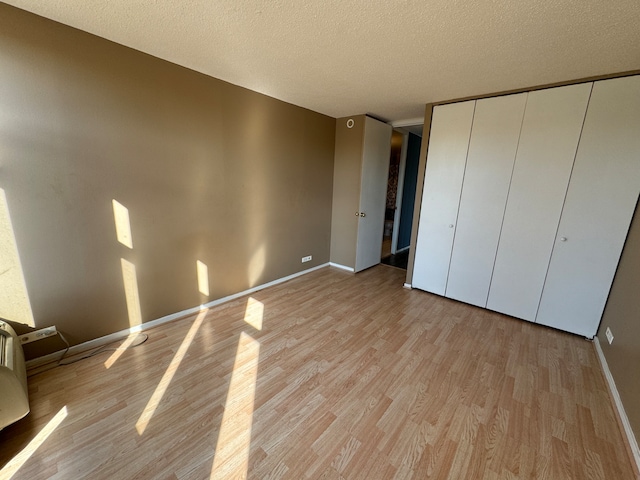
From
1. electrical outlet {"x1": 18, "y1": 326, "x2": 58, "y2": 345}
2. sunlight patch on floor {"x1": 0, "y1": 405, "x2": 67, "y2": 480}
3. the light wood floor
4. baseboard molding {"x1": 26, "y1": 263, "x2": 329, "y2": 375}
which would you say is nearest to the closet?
the light wood floor

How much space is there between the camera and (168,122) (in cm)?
227

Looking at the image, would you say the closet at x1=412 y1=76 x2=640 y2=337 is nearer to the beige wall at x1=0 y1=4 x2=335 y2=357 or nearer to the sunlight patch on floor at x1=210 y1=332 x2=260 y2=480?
the beige wall at x1=0 y1=4 x2=335 y2=357

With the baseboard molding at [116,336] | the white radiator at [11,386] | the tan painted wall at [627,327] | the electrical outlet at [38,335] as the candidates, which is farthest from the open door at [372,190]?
the white radiator at [11,386]

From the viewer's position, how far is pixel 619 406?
66.3 inches

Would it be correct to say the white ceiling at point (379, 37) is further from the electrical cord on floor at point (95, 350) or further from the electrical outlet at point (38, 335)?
the electrical cord on floor at point (95, 350)

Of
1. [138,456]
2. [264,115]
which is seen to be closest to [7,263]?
[138,456]

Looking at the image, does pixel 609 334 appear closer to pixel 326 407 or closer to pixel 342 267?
pixel 326 407

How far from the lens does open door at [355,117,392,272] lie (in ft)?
12.6

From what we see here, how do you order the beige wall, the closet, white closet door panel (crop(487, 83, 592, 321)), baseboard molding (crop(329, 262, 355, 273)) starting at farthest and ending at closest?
baseboard molding (crop(329, 262, 355, 273)) → white closet door panel (crop(487, 83, 592, 321)) → the closet → the beige wall

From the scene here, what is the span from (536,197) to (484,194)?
45 cm

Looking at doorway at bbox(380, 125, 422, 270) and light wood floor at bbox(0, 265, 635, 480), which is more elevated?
doorway at bbox(380, 125, 422, 270)

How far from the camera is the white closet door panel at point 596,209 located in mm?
2127

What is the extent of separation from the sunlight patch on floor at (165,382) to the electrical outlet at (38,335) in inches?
35.4

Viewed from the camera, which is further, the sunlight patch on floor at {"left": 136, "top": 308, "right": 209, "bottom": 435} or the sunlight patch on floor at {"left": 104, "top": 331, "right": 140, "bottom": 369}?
the sunlight patch on floor at {"left": 104, "top": 331, "right": 140, "bottom": 369}
